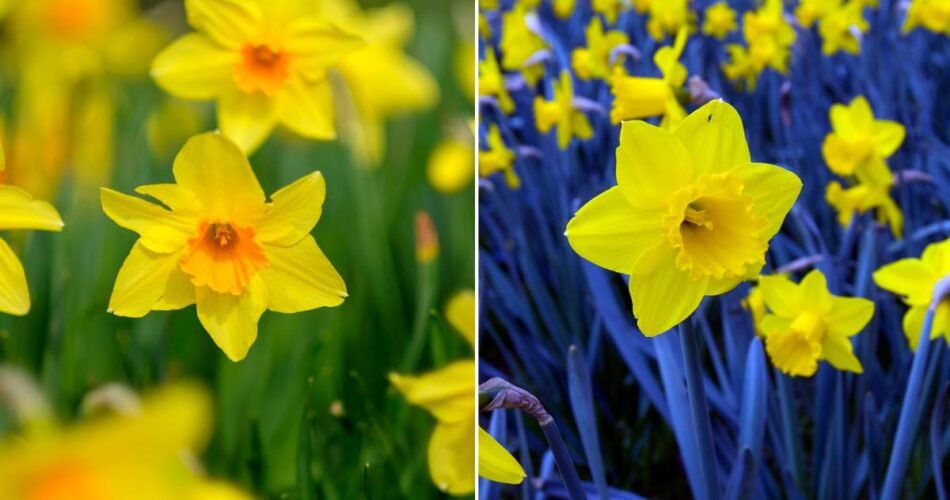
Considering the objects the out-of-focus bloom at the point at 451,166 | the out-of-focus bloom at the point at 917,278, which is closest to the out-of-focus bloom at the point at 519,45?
the out-of-focus bloom at the point at 451,166

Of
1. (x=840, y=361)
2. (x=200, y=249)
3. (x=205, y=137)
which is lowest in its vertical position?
(x=840, y=361)

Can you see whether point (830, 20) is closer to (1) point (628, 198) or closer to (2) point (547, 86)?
(2) point (547, 86)

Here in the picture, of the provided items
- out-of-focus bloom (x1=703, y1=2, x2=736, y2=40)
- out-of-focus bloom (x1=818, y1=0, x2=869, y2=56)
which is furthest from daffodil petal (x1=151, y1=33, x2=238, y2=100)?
out-of-focus bloom (x1=818, y1=0, x2=869, y2=56)

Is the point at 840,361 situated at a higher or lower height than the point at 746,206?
lower

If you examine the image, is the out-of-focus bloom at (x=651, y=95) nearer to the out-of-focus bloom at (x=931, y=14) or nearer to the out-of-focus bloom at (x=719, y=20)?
the out-of-focus bloom at (x=719, y=20)

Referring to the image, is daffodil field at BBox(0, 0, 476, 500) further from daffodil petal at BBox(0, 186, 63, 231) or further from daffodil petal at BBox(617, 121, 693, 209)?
daffodil petal at BBox(617, 121, 693, 209)

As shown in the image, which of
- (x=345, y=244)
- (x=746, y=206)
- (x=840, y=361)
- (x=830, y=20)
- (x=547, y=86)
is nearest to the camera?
(x=746, y=206)

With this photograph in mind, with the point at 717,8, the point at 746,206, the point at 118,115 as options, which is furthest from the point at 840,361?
the point at 118,115

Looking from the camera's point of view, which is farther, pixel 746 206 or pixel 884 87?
pixel 884 87
